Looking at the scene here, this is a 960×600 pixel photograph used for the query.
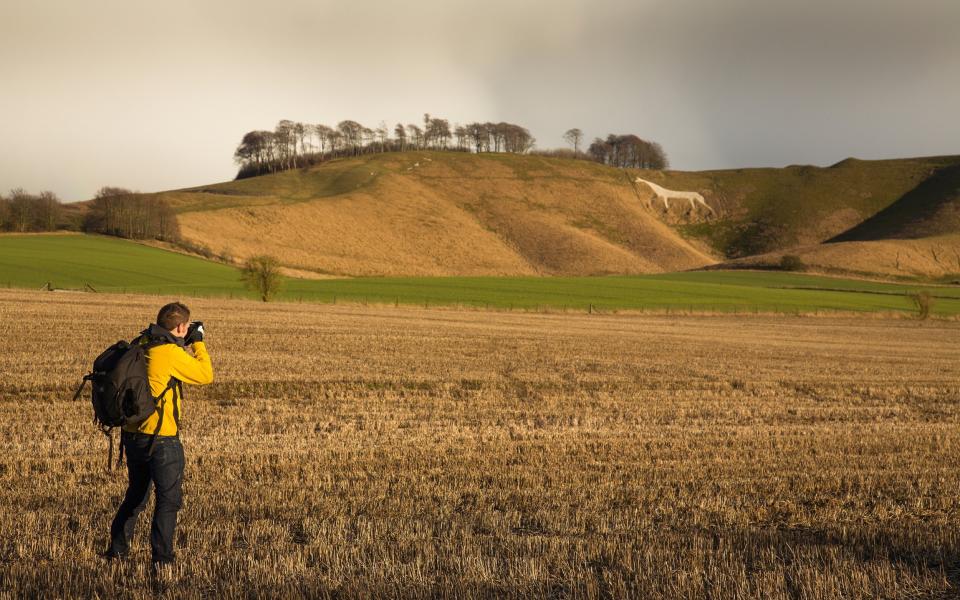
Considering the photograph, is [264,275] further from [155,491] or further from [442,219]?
[442,219]

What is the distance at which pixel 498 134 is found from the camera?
18638cm

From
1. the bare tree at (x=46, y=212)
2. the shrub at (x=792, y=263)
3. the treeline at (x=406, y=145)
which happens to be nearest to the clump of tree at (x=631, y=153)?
the treeline at (x=406, y=145)

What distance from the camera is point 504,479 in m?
10.3

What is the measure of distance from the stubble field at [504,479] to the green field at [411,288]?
31.2 m

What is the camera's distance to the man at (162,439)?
22.1ft

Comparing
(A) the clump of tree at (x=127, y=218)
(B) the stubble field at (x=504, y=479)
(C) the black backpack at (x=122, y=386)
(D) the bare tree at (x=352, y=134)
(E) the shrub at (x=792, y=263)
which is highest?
(D) the bare tree at (x=352, y=134)

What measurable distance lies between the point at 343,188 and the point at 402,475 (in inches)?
5190

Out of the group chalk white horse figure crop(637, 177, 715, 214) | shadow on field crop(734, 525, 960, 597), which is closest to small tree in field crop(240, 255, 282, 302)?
shadow on field crop(734, 525, 960, 597)

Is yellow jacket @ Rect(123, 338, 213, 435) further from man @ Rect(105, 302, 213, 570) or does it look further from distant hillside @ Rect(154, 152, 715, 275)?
distant hillside @ Rect(154, 152, 715, 275)

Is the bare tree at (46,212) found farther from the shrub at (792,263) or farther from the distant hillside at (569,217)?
the shrub at (792,263)

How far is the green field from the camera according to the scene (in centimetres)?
5531

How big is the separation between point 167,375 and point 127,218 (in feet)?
278

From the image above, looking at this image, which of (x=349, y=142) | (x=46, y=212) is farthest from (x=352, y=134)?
(x=46, y=212)

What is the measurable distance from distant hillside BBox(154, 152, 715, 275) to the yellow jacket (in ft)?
268
